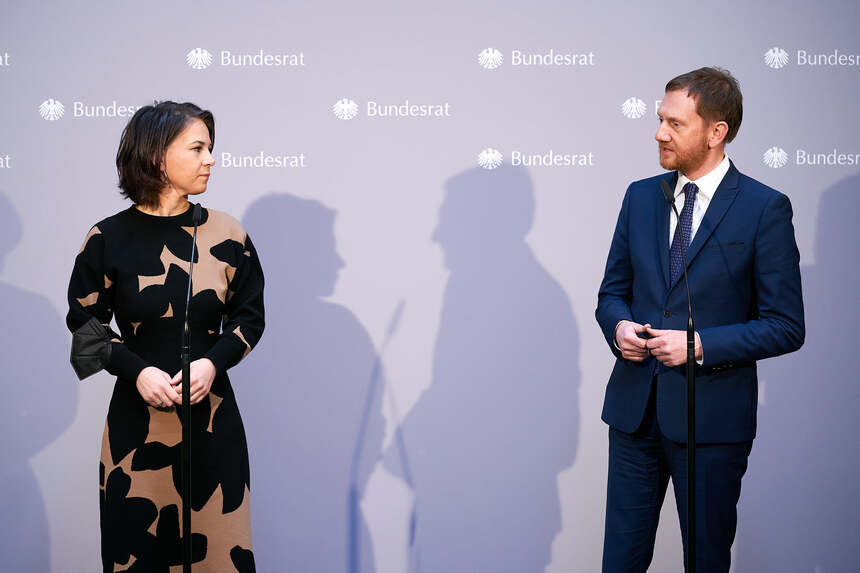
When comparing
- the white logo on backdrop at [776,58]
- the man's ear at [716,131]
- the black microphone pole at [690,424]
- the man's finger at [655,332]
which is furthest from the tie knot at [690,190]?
the white logo on backdrop at [776,58]

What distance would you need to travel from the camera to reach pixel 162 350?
2.13 meters

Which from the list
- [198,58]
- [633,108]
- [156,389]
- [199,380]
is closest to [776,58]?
[633,108]

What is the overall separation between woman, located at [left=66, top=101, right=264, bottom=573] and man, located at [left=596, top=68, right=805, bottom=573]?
1080mm

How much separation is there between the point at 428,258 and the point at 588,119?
2.81ft

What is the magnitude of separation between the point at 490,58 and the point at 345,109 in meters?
0.62

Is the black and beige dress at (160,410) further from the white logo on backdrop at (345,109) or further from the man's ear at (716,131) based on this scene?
the man's ear at (716,131)

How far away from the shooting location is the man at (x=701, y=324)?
201 cm

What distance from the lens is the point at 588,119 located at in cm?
314

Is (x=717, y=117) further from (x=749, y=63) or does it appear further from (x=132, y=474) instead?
(x=132, y=474)

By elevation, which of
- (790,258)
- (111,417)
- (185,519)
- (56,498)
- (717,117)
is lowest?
(56,498)

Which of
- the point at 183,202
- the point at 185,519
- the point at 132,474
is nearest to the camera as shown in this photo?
the point at 185,519

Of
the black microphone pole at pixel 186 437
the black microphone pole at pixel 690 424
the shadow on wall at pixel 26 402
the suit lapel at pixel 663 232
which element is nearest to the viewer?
the black microphone pole at pixel 690 424

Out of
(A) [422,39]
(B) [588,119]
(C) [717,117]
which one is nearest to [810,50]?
(B) [588,119]

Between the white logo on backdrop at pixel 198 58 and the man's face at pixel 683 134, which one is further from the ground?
the white logo on backdrop at pixel 198 58
